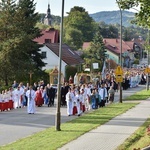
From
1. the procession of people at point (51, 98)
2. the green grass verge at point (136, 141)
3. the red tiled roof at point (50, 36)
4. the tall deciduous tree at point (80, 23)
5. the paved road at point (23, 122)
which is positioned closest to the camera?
the green grass verge at point (136, 141)

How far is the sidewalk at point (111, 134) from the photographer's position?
1570 cm

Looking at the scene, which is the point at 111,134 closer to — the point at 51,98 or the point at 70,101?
the point at 70,101

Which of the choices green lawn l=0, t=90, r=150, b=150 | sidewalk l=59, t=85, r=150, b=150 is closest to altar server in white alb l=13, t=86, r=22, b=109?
sidewalk l=59, t=85, r=150, b=150

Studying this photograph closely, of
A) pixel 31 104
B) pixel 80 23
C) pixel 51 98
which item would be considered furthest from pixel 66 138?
pixel 80 23

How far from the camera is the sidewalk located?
15.7m

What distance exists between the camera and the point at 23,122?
2345 centimetres

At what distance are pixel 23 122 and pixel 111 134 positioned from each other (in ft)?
21.4

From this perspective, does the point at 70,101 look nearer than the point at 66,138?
No

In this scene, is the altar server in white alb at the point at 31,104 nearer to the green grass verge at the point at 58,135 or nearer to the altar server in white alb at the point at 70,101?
the altar server in white alb at the point at 70,101

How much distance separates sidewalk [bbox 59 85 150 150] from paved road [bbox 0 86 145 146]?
2750mm

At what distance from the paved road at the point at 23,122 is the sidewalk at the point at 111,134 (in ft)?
9.02

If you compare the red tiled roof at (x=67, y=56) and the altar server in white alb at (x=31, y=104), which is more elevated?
the red tiled roof at (x=67, y=56)

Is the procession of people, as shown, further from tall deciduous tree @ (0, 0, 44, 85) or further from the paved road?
tall deciduous tree @ (0, 0, 44, 85)

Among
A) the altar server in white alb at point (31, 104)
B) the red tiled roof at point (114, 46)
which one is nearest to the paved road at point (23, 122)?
the altar server in white alb at point (31, 104)
